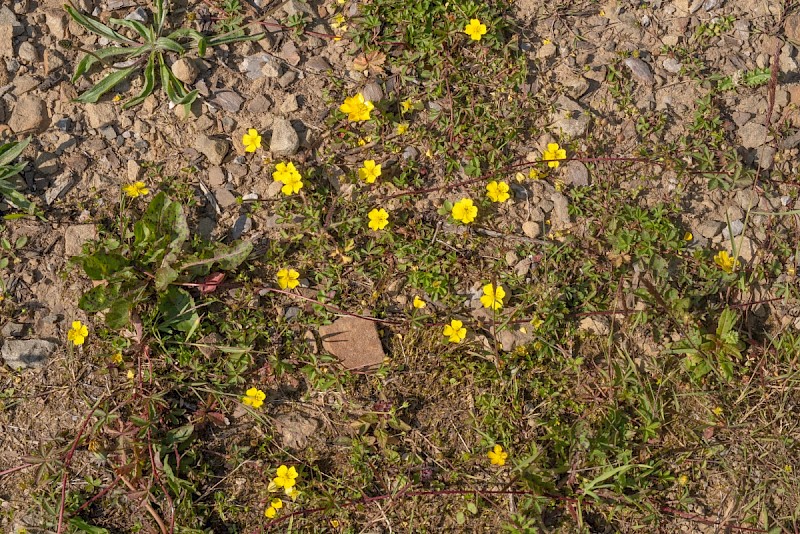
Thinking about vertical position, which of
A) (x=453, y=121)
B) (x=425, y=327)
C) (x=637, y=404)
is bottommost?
(x=637, y=404)

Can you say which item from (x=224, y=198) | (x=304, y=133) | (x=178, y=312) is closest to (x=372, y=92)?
(x=304, y=133)

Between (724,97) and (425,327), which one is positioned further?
(724,97)

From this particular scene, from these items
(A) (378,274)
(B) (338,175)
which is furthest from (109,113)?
(A) (378,274)

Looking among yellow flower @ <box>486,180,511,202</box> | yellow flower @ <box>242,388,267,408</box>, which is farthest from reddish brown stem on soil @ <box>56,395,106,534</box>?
yellow flower @ <box>486,180,511,202</box>

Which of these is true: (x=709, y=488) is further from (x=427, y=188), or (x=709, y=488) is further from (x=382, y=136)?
(x=382, y=136)

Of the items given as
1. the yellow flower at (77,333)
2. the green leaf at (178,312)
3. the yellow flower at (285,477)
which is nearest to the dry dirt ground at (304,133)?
the yellow flower at (77,333)

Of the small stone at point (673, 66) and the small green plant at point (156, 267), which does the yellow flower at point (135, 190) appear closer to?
the small green plant at point (156, 267)

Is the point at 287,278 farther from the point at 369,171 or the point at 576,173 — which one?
the point at 576,173
